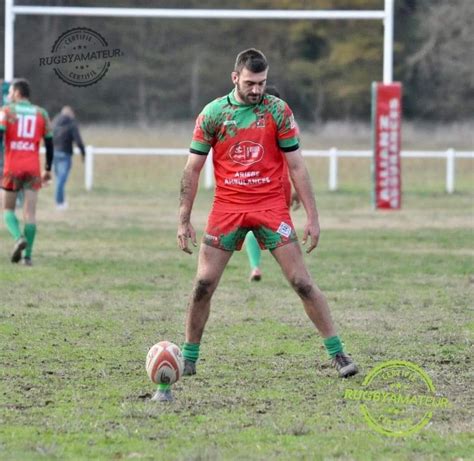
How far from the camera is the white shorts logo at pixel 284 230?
7.82 metres

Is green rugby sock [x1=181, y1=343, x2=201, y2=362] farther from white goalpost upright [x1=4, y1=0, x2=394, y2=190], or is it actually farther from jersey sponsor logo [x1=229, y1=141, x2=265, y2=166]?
Answer: white goalpost upright [x1=4, y1=0, x2=394, y2=190]

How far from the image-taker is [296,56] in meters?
51.2

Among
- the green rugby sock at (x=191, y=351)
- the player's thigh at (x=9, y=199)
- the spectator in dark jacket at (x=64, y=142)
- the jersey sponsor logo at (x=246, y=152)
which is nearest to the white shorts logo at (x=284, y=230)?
the jersey sponsor logo at (x=246, y=152)

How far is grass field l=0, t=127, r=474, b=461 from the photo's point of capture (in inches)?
244

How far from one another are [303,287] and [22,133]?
7.14 metres

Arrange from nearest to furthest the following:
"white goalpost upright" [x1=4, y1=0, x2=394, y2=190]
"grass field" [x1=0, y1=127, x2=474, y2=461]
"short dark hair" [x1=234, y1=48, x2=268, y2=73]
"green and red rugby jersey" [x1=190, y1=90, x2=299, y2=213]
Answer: "grass field" [x1=0, y1=127, x2=474, y2=461] → "short dark hair" [x1=234, y1=48, x2=268, y2=73] → "green and red rugby jersey" [x1=190, y1=90, x2=299, y2=213] → "white goalpost upright" [x1=4, y1=0, x2=394, y2=190]

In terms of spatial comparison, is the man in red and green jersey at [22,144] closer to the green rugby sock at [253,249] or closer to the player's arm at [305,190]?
the green rugby sock at [253,249]

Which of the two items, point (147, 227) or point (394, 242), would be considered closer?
point (394, 242)

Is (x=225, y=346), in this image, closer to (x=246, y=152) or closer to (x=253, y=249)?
(x=246, y=152)

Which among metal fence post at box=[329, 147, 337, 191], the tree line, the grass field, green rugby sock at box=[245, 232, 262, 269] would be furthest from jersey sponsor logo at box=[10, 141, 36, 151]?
the tree line

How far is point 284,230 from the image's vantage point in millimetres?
7832

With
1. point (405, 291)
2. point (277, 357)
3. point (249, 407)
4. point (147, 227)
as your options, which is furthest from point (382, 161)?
point (249, 407)

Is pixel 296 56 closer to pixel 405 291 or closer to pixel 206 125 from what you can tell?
pixel 405 291

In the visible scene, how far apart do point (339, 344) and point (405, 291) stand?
4.73 metres
